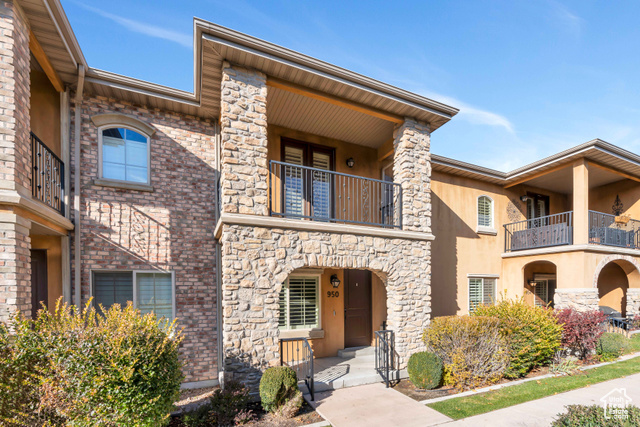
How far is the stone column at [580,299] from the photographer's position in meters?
10.2

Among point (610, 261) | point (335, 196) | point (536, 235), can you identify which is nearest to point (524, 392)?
point (335, 196)

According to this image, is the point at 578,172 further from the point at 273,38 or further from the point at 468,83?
the point at 273,38

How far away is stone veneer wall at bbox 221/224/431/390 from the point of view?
5926 mm

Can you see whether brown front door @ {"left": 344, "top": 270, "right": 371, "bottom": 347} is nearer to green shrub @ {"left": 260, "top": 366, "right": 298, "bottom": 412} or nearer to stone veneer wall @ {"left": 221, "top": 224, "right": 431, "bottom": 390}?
stone veneer wall @ {"left": 221, "top": 224, "right": 431, "bottom": 390}

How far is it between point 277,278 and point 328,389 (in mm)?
2666

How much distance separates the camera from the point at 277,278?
251 inches

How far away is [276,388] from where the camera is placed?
5355mm

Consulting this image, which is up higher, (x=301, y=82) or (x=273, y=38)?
(x=273, y=38)

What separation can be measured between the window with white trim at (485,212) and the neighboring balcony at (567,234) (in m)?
0.81

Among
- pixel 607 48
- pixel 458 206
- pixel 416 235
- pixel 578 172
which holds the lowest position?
pixel 416 235

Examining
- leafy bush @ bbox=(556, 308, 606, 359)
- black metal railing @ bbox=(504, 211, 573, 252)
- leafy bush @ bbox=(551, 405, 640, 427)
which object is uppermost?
black metal railing @ bbox=(504, 211, 573, 252)

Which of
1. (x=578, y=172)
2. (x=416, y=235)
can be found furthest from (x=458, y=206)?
(x=416, y=235)

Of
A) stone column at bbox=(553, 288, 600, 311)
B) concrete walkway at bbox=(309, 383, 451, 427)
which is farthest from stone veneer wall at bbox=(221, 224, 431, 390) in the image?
stone column at bbox=(553, 288, 600, 311)

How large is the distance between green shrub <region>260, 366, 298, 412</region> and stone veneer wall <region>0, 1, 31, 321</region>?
12.7ft
